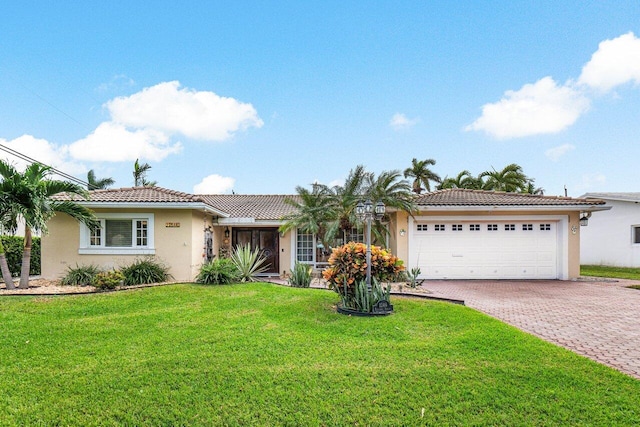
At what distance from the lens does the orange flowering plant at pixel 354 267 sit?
334 inches

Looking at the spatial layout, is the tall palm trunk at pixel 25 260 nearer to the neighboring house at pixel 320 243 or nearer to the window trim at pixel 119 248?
the neighboring house at pixel 320 243

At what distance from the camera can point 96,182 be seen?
31.7m

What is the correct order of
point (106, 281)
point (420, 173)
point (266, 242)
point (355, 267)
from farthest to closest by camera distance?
point (420, 173) < point (266, 242) < point (106, 281) < point (355, 267)

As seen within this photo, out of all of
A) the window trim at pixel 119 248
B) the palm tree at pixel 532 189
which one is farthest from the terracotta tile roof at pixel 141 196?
the palm tree at pixel 532 189

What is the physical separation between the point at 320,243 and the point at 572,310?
990 cm

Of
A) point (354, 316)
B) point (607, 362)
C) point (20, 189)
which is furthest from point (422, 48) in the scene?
point (20, 189)

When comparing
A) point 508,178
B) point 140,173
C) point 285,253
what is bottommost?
point 285,253

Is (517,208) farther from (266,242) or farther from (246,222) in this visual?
(246,222)

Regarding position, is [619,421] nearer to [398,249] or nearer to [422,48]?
[398,249]

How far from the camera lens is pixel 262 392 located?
421cm

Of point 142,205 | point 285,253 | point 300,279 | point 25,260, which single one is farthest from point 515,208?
point 25,260

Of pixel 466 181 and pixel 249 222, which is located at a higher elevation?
pixel 466 181

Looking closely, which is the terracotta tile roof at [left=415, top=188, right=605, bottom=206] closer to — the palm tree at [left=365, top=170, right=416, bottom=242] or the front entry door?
the palm tree at [left=365, top=170, right=416, bottom=242]

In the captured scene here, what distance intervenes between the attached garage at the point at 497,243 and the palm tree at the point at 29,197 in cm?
1308
